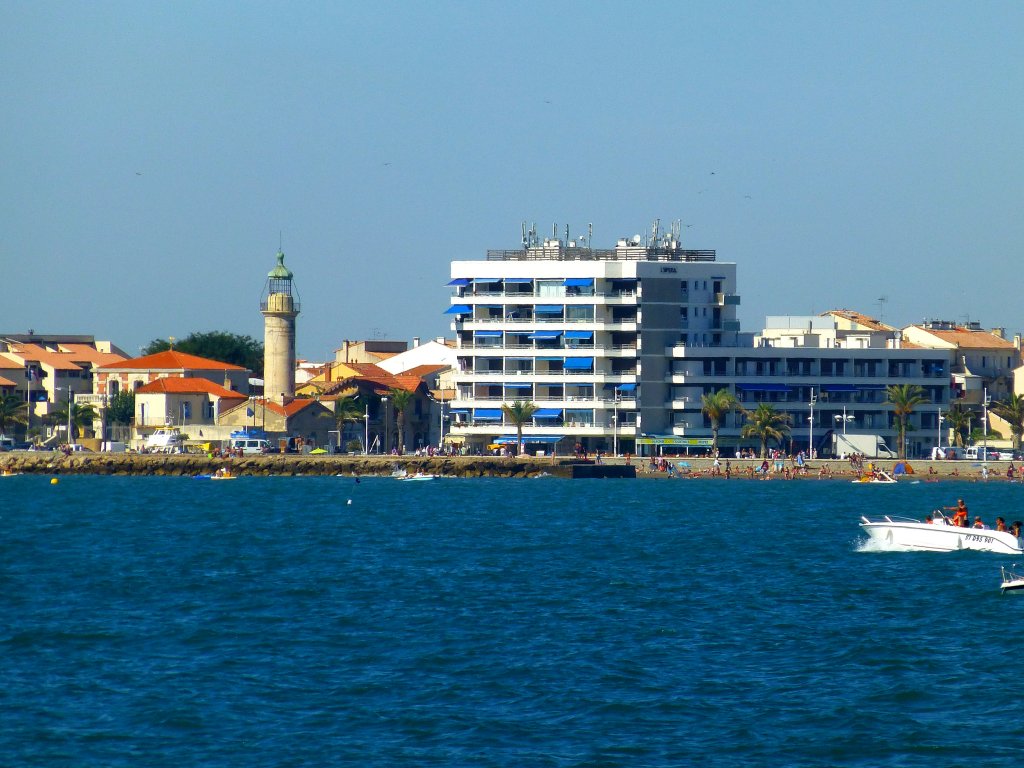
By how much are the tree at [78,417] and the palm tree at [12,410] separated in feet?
8.89

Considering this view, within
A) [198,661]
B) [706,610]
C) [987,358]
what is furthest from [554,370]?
[198,661]

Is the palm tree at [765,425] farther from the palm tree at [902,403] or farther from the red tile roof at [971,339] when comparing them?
the red tile roof at [971,339]

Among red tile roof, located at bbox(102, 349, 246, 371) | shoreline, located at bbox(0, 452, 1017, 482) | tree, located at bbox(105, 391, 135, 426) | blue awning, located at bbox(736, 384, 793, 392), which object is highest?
red tile roof, located at bbox(102, 349, 246, 371)

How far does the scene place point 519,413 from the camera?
128750mm

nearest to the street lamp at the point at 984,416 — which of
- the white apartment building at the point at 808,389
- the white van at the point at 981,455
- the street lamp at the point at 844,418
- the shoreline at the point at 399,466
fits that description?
the white van at the point at 981,455

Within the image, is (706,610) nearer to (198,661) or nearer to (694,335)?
(198,661)

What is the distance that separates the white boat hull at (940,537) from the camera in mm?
53500

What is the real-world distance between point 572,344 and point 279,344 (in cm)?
2839

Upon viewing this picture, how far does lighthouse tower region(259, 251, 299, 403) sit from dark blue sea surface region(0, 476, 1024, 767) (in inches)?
2908

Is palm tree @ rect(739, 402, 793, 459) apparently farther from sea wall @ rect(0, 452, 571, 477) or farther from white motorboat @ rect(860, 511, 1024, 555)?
white motorboat @ rect(860, 511, 1024, 555)

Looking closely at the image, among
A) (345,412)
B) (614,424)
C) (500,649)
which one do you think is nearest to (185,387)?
(345,412)

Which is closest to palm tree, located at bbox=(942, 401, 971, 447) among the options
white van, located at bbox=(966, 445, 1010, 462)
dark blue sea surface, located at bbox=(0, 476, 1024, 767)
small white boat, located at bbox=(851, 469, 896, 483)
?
white van, located at bbox=(966, 445, 1010, 462)

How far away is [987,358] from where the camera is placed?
151875mm

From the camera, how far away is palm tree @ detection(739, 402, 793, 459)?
126250 millimetres
